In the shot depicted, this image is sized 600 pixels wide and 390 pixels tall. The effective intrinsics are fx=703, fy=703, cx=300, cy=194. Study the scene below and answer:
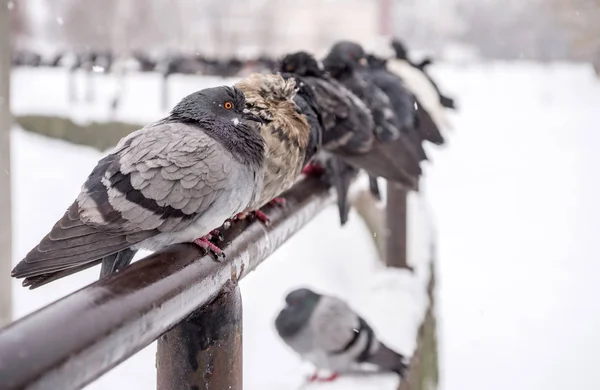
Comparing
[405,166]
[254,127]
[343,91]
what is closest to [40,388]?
[254,127]

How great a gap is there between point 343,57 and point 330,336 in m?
1.35

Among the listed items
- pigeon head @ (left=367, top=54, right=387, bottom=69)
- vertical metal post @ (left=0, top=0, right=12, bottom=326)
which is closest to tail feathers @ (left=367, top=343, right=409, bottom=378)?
pigeon head @ (left=367, top=54, right=387, bottom=69)

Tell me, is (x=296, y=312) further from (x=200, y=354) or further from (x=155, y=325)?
(x=155, y=325)

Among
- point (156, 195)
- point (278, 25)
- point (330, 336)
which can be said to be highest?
point (156, 195)

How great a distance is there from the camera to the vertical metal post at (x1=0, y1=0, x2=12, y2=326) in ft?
10.9

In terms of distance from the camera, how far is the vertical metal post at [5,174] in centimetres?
332

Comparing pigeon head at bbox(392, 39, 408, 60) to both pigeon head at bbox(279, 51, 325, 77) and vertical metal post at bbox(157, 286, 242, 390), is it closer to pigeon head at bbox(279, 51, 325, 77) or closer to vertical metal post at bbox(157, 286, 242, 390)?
pigeon head at bbox(279, 51, 325, 77)

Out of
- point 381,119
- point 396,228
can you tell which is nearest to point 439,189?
point 396,228

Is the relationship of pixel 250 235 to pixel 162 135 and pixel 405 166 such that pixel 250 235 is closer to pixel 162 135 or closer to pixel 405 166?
pixel 162 135

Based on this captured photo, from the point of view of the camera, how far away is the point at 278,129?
2.10 m

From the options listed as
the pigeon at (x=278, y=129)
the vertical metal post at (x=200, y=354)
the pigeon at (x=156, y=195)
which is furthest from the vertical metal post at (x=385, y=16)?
the vertical metal post at (x=200, y=354)

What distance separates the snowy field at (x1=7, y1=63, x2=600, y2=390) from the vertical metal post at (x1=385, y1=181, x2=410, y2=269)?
0.13 metres

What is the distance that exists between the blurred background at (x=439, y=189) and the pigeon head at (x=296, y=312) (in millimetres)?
122

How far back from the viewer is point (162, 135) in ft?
5.19
